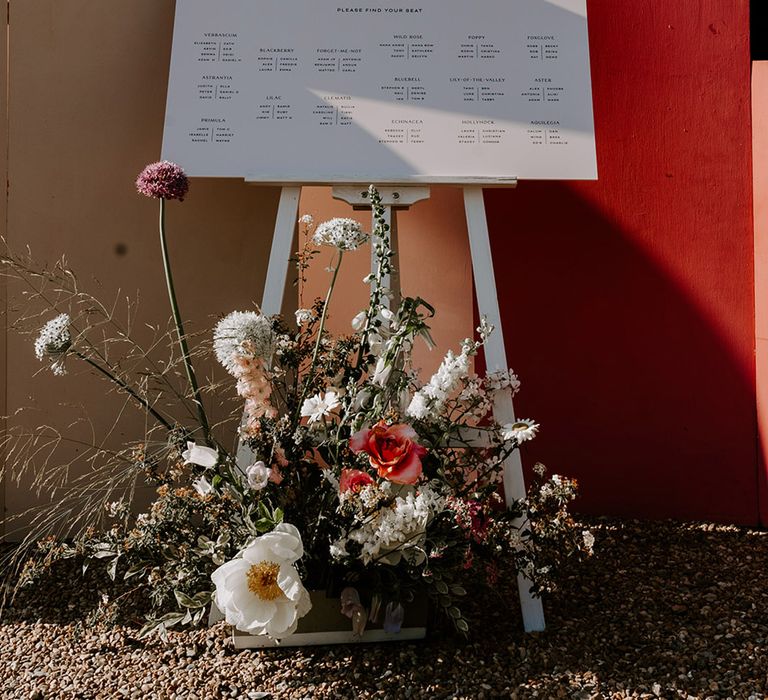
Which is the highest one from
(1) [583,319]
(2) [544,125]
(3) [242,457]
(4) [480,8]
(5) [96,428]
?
(4) [480,8]

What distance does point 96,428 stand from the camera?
106 inches

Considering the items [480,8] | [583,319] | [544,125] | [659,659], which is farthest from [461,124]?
[659,659]

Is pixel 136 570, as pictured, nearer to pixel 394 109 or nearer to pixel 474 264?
pixel 474 264

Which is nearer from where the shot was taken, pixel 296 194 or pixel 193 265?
pixel 296 194

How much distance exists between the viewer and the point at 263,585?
1.71 m

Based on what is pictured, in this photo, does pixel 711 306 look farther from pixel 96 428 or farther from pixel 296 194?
pixel 96 428

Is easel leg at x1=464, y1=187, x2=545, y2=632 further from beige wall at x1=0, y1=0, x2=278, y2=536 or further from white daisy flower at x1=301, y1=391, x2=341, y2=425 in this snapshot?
beige wall at x1=0, y1=0, x2=278, y2=536

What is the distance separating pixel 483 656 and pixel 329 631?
37 cm

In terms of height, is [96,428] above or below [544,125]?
below

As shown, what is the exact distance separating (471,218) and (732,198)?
1168 mm

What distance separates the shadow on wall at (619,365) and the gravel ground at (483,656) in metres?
0.54

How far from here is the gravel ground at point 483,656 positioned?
Answer: 1798 millimetres

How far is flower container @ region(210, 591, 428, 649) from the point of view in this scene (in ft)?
6.37

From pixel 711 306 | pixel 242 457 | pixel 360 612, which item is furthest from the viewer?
pixel 711 306
